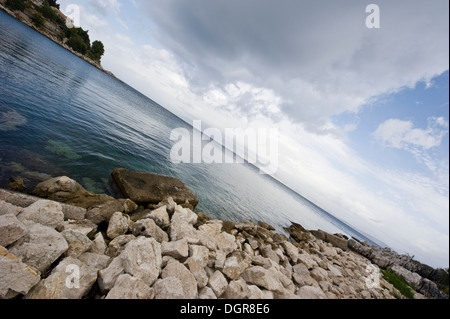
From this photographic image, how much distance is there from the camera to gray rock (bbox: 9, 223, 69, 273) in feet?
9.41

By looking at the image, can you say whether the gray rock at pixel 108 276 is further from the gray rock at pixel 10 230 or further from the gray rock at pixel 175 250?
the gray rock at pixel 10 230

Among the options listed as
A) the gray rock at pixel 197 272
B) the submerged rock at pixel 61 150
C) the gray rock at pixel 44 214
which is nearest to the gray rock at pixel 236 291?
the gray rock at pixel 197 272

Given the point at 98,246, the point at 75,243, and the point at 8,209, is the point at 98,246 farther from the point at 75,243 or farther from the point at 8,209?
the point at 8,209

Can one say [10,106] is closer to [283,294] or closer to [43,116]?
[43,116]

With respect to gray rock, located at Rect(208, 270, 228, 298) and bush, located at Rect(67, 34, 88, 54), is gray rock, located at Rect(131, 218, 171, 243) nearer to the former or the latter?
gray rock, located at Rect(208, 270, 228, 298)

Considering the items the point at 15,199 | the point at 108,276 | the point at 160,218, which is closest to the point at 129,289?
the point at 108,276

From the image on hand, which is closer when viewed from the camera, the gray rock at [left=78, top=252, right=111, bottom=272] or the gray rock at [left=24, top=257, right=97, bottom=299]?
the gray rock at [left=24, top=257, right=97, bottom=299]

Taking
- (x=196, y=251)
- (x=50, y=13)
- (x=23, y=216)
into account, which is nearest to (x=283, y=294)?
(x=196, y=251)

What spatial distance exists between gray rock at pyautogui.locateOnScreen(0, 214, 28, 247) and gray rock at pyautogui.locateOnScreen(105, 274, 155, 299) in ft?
6.47

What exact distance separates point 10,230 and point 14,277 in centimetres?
93

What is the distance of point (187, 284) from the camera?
138 inches

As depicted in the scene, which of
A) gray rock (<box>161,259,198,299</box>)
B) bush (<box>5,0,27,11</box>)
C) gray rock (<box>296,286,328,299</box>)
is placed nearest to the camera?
gray rock (<box>161,259,198,299</box>)

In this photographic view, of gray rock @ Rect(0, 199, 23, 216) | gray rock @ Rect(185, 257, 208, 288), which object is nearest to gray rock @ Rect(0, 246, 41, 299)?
gray rock @ Rect(0, 199, 23, 216)

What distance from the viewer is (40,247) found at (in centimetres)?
297
